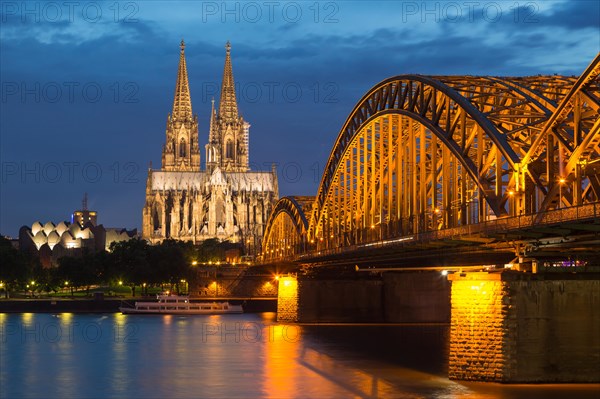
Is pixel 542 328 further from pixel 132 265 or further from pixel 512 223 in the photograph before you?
pixel 132 265

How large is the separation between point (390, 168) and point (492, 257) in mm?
16417

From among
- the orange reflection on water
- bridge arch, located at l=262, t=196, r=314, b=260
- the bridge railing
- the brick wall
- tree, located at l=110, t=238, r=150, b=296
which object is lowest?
the orange reflection on water

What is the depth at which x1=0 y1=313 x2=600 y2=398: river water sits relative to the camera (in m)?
57.4

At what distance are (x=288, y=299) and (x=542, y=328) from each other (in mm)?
70708

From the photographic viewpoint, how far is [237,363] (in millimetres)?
74062

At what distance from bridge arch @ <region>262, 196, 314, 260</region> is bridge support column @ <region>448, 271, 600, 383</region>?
79.0 metres

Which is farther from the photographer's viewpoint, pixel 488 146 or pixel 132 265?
pixel 132 265

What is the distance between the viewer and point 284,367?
70.9m

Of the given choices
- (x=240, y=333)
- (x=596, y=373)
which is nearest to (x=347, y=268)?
(x=240, y=333)

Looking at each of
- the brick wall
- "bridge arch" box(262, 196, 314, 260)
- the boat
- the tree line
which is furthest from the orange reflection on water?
the tree line

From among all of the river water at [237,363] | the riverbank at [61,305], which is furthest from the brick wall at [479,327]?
the riverbank at [61,305]

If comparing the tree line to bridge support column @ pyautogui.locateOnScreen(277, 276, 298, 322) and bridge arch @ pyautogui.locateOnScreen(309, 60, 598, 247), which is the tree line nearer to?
bridge support column @ pyautogui.locateOnScreen(277, 276, 298, 322)

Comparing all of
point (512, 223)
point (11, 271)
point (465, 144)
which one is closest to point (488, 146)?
point (465, 144)

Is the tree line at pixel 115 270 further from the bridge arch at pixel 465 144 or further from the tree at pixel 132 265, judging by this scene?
the bridge arch at pixel 465 144
